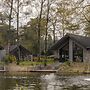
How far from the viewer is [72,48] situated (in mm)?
65562

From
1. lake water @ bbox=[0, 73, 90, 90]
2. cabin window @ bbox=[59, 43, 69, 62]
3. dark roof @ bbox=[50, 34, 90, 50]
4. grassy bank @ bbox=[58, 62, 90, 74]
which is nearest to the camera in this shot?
lake water @ bbox=[0, 73, 90, 90]

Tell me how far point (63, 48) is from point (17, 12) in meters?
11.4

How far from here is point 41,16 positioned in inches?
2611

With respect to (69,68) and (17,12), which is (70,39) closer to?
(17,12)

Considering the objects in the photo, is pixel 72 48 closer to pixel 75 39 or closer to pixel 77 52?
pixel 77 52

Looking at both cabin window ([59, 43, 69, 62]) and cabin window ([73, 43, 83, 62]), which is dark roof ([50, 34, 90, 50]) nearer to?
cabin window ([59, 43, 69, 62])

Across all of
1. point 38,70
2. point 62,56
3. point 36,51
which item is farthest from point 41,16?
point 36,51

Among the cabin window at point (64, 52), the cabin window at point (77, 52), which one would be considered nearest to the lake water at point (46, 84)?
the cabin window at point (77, 52)

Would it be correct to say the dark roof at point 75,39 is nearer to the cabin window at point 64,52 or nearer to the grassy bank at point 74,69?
the cabin window at point 64,52

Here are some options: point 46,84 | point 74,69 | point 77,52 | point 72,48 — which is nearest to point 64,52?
point 72,48

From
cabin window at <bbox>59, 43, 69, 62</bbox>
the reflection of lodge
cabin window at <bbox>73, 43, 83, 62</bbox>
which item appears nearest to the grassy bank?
the reflection of lodge

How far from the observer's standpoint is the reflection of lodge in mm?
63531

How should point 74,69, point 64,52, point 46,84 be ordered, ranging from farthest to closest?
A: 1. point 64,52
2. point 74,69
3. point 46,84

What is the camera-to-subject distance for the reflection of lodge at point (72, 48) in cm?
6353
